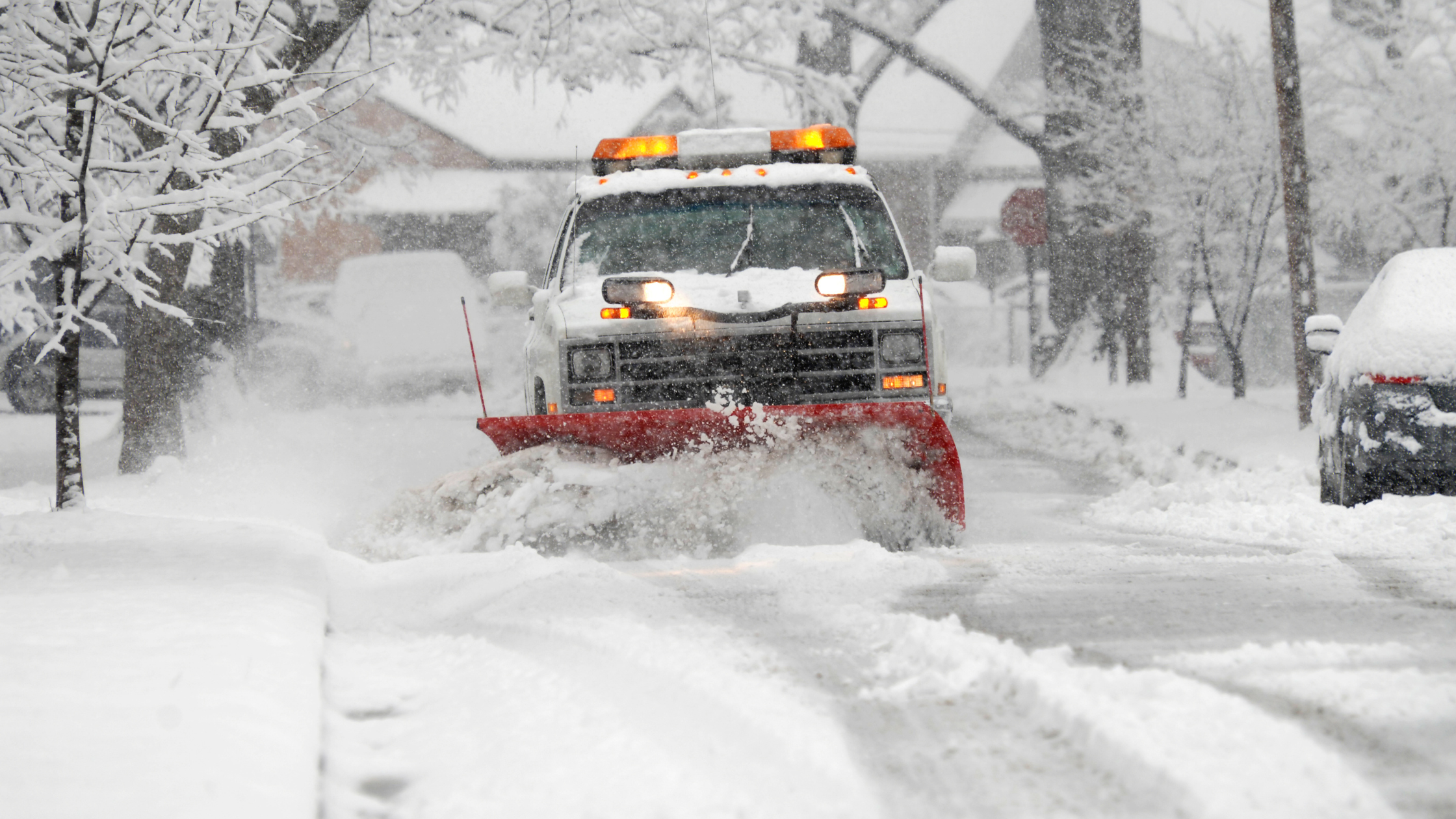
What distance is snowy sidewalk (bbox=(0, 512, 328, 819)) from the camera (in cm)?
230

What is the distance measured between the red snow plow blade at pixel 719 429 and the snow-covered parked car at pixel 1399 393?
2.02m

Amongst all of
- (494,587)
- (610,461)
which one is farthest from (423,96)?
(494,587)

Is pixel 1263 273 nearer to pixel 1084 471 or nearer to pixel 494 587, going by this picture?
pixel 1084 471

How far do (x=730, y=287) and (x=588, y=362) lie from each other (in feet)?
2.81

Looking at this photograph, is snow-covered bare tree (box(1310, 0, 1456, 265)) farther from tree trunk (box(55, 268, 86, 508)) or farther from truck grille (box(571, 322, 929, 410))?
tree trunk (box(55, 268, 86, 508))

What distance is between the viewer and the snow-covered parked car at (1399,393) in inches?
229

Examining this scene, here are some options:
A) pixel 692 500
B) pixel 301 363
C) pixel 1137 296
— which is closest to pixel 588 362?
pixel 692 500

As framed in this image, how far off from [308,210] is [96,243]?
920 cm

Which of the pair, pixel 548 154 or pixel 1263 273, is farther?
pixel 548 154

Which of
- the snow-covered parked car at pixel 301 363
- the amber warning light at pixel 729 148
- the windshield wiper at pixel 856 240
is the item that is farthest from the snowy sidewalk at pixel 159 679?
the snow-covered parked car at pixel 301 363

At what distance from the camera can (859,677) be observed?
343 cm

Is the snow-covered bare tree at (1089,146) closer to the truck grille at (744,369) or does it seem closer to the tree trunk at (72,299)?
the truck grille at (744,369)

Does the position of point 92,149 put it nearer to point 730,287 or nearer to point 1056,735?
point 730,287

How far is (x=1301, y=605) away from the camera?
4254 millimetres
